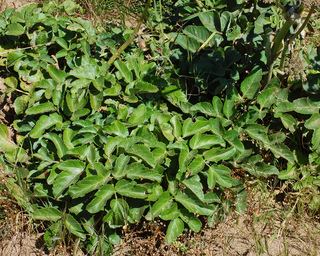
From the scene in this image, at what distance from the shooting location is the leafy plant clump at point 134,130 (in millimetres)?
2916

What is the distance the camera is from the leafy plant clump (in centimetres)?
292

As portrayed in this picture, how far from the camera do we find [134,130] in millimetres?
3039

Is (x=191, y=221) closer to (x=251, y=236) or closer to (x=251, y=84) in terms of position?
(x=251, y=236)

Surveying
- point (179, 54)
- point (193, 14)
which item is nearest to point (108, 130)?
point (179, 54)

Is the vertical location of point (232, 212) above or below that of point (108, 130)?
below

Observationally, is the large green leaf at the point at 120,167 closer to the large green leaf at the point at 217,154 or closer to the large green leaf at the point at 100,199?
the large green leaf at the point at 100,199

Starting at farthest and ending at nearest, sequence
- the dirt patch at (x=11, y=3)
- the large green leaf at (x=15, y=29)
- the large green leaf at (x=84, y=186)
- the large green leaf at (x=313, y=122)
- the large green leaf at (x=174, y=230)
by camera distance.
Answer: the dirt patch at (x=11, y=3) → the large green leaf at (x=15, y=29) → the large green leaf at (x=313, y=122) → the large green leaf at (x=174, y=230) → the large green leaf at (x=84, y=186)

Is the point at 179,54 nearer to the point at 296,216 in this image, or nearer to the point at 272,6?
the point at 272,6

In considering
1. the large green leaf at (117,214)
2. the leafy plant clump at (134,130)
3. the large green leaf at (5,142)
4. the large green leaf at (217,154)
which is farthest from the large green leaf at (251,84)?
the large green leaf at (5,142)

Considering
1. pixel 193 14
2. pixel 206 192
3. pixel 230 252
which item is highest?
pixel 193 14

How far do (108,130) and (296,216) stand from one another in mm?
1173

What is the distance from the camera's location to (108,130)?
296 cm

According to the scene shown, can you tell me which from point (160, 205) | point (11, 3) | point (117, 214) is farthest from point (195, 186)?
point (11, 3)

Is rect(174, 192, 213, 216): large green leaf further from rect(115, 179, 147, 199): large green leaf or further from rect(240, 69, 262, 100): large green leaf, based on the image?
rect(240, 69, 262, 100): large green leaf
